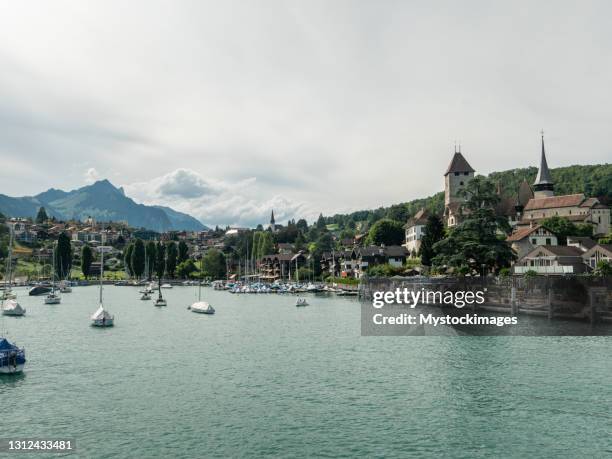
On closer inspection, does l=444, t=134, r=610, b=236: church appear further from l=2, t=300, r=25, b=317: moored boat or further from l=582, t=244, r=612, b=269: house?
l=2, t=300, r=25, b=317: moored boat

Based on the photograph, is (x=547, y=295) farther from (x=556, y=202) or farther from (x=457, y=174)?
(x=457, y=174)

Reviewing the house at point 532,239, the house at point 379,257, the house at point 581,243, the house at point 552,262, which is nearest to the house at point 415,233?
the house at point 379,257

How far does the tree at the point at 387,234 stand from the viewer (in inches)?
6570

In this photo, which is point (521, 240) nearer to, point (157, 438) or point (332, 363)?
point (332, 363)

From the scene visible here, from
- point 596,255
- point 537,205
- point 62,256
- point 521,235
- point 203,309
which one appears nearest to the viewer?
point 203,309

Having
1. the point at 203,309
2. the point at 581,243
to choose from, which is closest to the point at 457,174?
the point at 581,243

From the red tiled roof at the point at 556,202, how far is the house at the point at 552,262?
42287mm

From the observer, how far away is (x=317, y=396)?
30266 mm

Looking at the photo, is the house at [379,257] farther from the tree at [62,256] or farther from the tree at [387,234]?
the tree at [62,256]

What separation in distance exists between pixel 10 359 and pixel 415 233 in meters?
122

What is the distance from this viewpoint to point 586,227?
116562 mm

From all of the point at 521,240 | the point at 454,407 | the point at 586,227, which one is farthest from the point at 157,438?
the point at 586,227

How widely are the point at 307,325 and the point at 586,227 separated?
262 feet

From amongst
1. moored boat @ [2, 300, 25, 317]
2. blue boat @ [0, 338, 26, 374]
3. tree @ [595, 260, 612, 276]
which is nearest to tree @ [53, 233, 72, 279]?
moored boat @ [2, 300, 25, 317]
